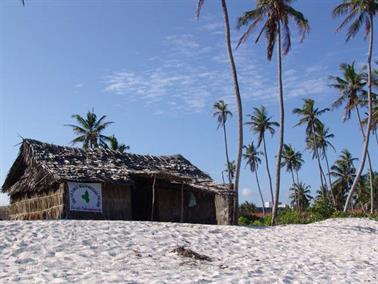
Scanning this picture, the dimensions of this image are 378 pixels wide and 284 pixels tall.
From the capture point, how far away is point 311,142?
48.9 meters

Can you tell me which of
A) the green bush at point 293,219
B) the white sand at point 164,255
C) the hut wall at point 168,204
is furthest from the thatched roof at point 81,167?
the green bush at point 293,219

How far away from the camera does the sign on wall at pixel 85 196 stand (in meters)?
18.7

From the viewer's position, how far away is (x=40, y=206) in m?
20.6

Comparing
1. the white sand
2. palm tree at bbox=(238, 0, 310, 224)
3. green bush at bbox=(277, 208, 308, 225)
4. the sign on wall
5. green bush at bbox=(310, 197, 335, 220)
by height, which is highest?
palm tree at bbox=(238, 0, 310, 224)

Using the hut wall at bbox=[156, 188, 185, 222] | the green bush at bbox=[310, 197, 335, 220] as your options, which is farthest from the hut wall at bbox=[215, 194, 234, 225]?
the green bush at bbox=[310, 197, 335, 220]

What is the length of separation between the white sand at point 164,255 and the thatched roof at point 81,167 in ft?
15.2

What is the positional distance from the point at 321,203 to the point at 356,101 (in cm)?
1046

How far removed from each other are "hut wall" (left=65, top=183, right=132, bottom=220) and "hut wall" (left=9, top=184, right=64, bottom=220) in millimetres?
960

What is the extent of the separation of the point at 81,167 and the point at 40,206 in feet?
8.51

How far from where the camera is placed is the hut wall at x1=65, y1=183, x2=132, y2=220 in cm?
1920

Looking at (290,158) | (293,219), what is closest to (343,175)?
(290,158)

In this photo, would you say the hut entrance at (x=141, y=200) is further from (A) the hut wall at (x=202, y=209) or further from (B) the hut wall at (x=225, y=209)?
(B) the hut wall at (x=225, y=209)

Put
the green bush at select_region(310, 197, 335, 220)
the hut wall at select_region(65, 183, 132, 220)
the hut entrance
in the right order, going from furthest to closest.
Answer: the green bush at select_region(310, 197, 335, 220)
the hut entrance
the hut wall at select_region(65, 183, 132, 220)

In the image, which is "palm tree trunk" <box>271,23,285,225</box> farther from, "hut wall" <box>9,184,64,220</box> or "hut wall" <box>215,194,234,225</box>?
"hut wall" <box>9,184,64,220</box>
